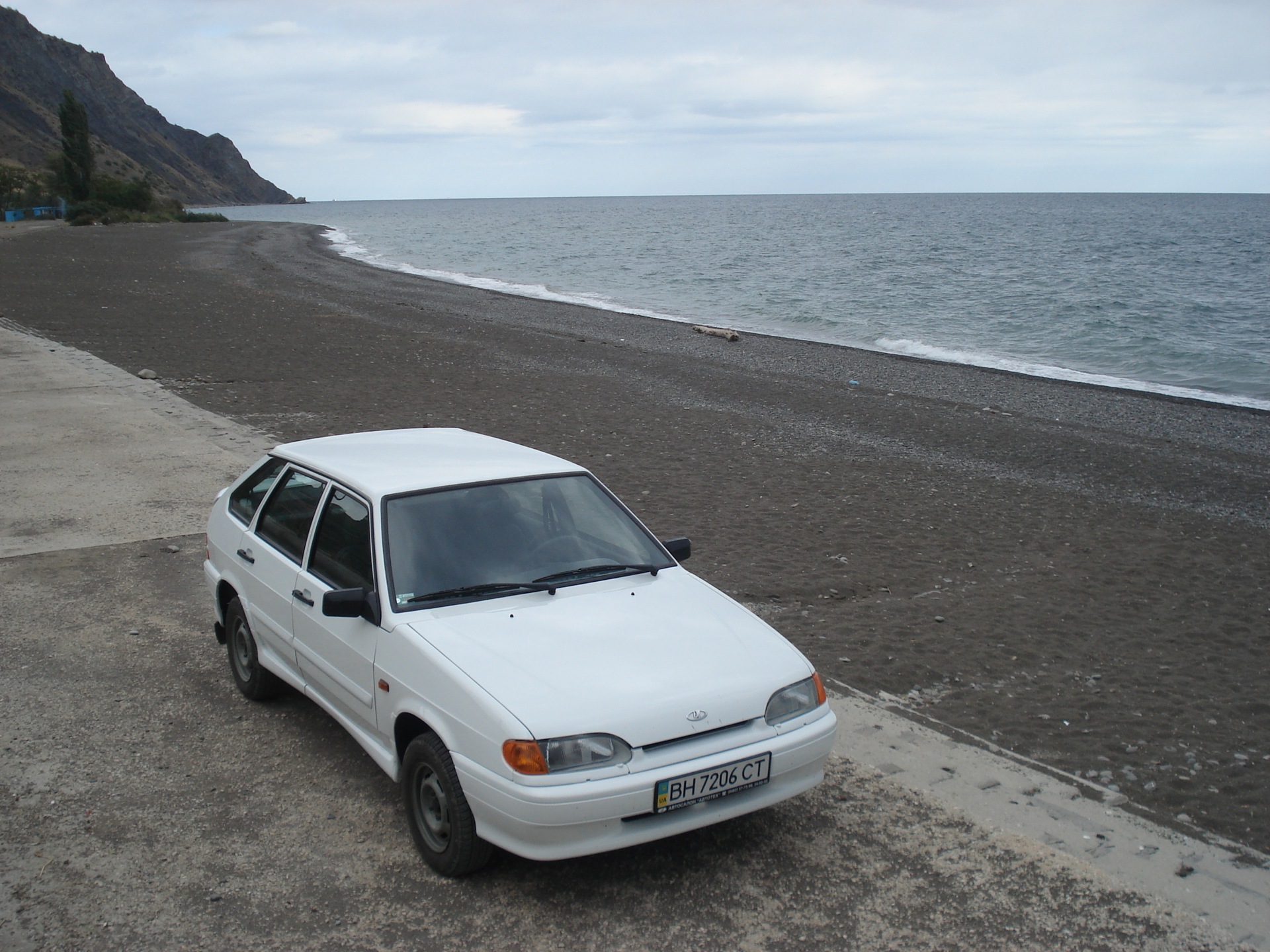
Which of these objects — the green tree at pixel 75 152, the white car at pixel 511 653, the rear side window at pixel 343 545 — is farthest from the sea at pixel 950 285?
the green tree at pixel 75 152

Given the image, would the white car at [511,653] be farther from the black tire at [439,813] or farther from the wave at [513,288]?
the wave at [513,288]

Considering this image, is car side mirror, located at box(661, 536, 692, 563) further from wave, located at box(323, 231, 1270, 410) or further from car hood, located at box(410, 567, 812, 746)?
wave, located at box(323, 231, 1270, 410)

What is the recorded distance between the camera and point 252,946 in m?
3.27

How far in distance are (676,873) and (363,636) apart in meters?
1.54

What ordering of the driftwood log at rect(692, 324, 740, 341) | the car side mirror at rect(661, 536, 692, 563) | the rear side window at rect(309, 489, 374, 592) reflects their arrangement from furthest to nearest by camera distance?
the driftwood log at rect(692, 324, 740, 341) < the car side mirror at rect(661, 536, 692, 563) < the rear side window at rect(309, 489, 374, 592)

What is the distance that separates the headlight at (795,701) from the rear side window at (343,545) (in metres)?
1.69

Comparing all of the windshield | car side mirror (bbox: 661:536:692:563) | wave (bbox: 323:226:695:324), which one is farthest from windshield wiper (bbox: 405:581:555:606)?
wave (bbox: 323:226:695:324)

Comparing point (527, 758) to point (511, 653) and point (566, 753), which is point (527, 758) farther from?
point (511, 653)

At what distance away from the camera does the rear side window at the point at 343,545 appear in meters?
4.20

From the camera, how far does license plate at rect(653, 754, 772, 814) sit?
3393 millimetres

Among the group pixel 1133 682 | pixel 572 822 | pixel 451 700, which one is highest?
pixel 451 700

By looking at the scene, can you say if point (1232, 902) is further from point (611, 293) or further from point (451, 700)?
point (611, 293)

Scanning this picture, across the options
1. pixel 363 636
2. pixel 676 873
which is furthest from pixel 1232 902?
pixel 363 636

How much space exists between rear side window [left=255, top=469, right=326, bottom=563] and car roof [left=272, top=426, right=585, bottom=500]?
0.10 meters
